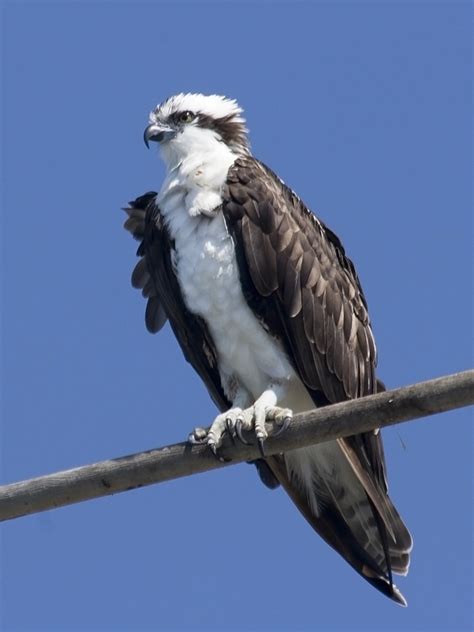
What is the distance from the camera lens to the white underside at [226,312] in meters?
7.48

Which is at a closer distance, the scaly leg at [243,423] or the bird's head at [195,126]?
the scaly leg at [243,423]

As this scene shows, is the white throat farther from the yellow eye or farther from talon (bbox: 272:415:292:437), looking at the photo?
talon (bbox: 272:415:292:437)

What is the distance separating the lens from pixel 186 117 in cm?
840

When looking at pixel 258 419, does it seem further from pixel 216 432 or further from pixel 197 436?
pixel 197 436

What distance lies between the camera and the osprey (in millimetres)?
7297

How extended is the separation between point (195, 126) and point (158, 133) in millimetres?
262

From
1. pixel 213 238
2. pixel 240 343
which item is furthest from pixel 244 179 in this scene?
pixel 240 343

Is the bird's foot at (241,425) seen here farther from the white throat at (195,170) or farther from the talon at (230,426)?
the white throat at (195,170)

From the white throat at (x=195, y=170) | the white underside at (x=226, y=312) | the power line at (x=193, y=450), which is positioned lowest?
the power line at (x=193, y=450)

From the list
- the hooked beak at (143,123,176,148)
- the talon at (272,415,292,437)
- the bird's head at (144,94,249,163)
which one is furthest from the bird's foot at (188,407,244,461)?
the hooked beak at (143,123,176,148)

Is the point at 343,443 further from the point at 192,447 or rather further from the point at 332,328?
the point at 192,447

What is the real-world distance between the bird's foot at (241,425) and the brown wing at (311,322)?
26.2 inches

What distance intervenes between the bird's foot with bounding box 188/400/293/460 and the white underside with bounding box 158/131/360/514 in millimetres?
607

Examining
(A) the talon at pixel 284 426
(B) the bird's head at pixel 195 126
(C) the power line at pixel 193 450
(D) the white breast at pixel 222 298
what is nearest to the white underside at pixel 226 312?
(D) the white breast at pixel 222 298
